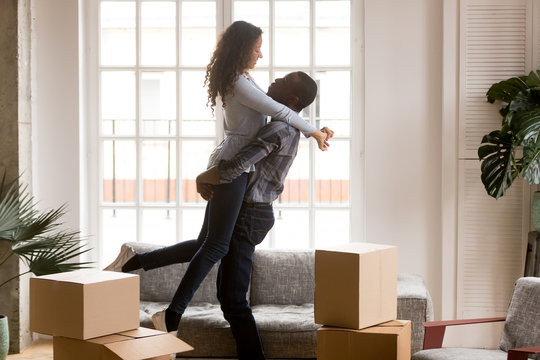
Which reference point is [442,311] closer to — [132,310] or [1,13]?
[132,310]

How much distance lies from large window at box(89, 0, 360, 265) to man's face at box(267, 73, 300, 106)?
52.5 inches

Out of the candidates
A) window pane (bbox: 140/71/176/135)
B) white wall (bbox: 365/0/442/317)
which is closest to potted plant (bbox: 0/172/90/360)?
window pane (bbox: 140/71/176/135)

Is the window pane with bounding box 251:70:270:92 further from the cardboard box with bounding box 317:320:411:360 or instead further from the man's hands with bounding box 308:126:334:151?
the cardboard box with bounding box 317:320:411:360

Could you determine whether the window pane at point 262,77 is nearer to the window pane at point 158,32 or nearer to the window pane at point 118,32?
the window pane at point 158,32

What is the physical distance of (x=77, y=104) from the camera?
4.89m

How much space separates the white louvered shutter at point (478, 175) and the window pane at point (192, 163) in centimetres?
170

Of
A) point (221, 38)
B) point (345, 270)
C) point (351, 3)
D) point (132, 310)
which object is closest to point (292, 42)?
point (351, 3)

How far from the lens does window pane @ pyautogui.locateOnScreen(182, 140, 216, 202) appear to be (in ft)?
16.5

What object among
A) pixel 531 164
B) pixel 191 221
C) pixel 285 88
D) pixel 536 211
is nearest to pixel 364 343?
pixel 285 88

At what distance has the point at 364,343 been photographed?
3102mm

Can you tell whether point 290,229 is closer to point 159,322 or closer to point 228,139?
point 228,139

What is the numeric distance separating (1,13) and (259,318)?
246cm

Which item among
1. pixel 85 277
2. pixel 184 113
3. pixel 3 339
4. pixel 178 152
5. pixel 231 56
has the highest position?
pixel 231 56

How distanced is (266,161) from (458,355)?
1.24 m
